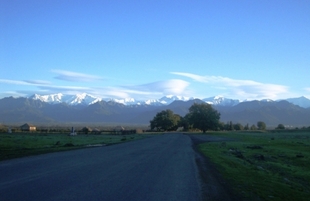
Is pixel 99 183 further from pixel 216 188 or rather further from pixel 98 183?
pixel 216 188

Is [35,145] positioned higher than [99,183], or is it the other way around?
[35,145]

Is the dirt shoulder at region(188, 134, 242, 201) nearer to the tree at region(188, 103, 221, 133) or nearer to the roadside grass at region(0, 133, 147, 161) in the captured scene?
the roadside grass at region(0, 133, 147, 161)

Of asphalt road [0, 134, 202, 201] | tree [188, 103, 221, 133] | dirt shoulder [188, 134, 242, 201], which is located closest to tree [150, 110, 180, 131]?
tree [188, 103, 221, 133]

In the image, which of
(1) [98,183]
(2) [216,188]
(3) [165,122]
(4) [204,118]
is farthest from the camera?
(3) [165,122]

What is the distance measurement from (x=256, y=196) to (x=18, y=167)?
11988 millimetres

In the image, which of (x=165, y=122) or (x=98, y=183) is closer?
(x=98, y=183)

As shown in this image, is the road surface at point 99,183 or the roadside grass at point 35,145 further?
the roadside grass at point 35,145

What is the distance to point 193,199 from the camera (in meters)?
12.5

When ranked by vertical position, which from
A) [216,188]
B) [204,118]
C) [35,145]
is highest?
[204,118]

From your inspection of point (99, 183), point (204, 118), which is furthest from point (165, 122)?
point (99, 183)

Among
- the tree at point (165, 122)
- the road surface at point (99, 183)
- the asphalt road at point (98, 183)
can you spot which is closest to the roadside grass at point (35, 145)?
the road surface at point (99, 183)

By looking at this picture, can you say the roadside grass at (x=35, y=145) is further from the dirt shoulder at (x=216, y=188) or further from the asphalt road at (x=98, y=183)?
the dirt shoulder at (x=216, y=188)

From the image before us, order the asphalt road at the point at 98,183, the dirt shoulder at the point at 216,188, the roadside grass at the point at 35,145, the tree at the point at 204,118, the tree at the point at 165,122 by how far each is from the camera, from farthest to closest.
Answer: the tree at the point at 165,122 → the tree at the point at 204,118 → the roadside grass at the point at 35,145 → the dirt shoulder at the point at 216,188 → the asphalt road at the point at 98,183

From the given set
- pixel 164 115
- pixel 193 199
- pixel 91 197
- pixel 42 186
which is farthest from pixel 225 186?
pixel 164 115
